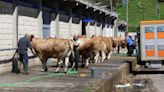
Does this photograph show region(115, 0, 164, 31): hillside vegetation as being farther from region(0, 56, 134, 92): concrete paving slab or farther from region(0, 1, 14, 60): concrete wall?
region(0, 56, 134, 92): concrete paving slab

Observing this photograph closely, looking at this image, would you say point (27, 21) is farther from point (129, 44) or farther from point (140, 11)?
point (140, 11)

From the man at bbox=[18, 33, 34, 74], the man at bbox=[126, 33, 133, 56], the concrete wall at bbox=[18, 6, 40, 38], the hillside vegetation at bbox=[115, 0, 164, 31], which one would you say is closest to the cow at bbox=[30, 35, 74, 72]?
the man at bbox=[18, 33, 34, 74]

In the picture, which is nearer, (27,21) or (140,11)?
(27,21)

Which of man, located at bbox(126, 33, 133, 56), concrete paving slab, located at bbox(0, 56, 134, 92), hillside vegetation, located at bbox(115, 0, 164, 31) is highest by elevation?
hillside vegetation, located at bbox(115, 0, 164, 31)

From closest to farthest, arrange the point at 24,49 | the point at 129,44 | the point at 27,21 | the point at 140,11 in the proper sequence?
1. the point at 24,49
2. the point at 27,21
3. the point at 129,44
4. the point at 140,11

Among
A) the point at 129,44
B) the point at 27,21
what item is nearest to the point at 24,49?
the point at 27,21

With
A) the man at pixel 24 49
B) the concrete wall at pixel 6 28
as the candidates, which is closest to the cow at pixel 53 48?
the man at pixel 24 49

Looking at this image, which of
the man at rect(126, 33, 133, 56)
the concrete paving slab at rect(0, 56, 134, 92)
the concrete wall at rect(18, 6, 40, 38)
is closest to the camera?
the concrete paving slab at rect(0, 56, 134, 92)

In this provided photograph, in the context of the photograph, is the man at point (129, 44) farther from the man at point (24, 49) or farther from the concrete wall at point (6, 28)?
the man at point (24, 49)

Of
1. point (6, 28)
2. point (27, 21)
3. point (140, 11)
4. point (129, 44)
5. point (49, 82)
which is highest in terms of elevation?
point (140, 11)

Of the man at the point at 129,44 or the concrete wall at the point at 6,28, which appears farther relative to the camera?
the man at the point at 129,44

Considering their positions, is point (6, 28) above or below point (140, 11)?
below

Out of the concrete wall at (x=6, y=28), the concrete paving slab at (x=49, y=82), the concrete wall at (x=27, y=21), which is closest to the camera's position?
the concrete paving slab at (x=49, y=82)

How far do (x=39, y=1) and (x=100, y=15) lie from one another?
28.4 metres
